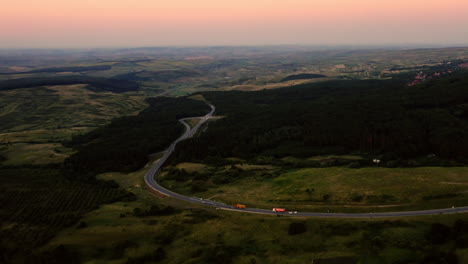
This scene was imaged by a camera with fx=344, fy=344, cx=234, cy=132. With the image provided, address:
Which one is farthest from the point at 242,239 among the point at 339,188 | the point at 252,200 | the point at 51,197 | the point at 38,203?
the point at 51,197

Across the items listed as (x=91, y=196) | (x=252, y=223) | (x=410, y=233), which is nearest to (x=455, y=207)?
(x=410, y=233)

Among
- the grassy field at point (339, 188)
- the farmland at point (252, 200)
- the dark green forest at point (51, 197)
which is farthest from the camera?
the grassy field at point (339, 188)

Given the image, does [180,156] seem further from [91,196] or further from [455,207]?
[455,207]

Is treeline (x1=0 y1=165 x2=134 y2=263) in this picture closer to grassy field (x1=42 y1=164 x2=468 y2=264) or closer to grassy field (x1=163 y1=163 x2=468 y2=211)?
grassy field (x1=42 y1=164 x2=468 y2=264)

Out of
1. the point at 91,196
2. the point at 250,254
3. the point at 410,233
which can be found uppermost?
the point at 410,233

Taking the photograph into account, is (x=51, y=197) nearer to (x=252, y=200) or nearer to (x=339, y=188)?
(x=252, y=200)

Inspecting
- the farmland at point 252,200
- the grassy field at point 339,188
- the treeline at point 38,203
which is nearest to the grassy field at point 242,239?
the farmland at point 252,200

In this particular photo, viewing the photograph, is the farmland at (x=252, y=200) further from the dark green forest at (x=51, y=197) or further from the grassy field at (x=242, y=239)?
the dark green forest at (x=51, y=197)
